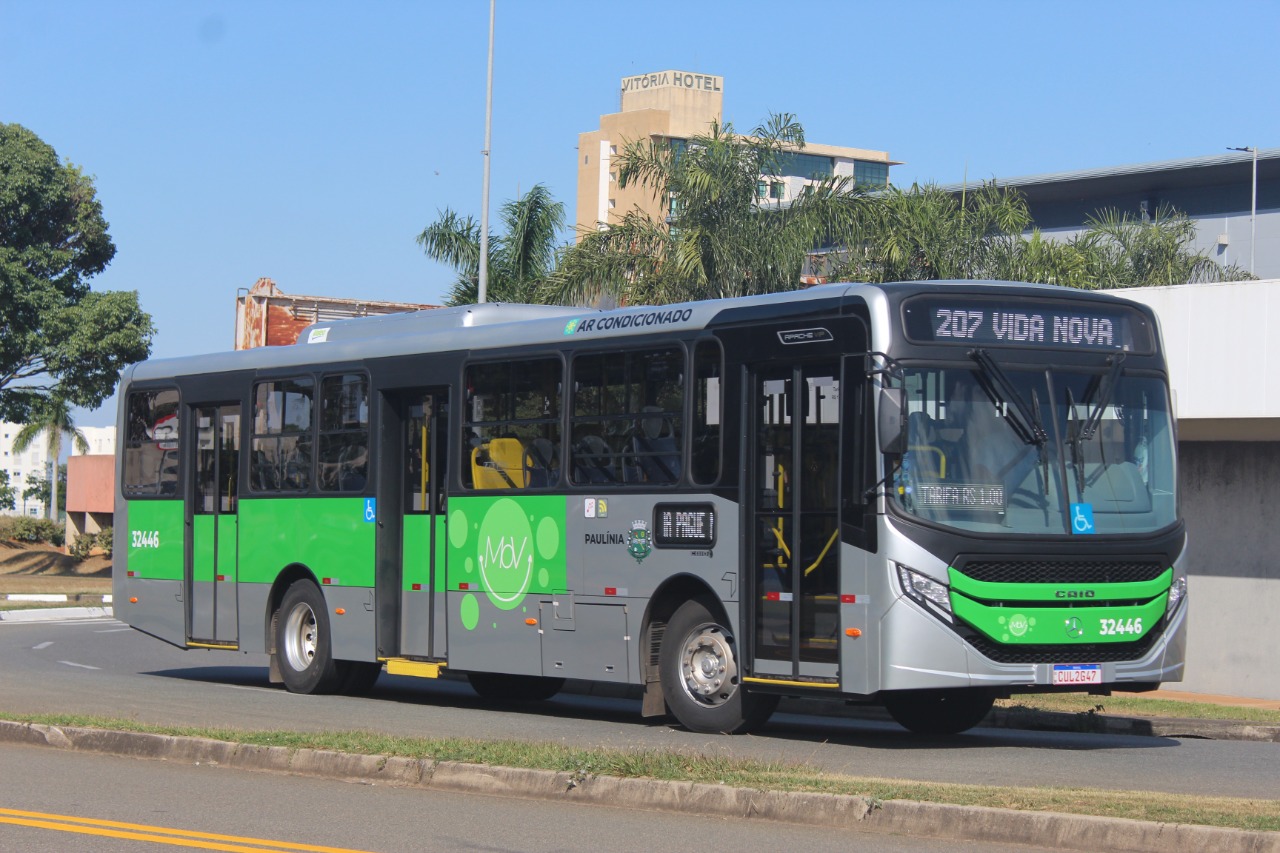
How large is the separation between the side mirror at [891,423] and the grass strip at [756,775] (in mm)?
2393

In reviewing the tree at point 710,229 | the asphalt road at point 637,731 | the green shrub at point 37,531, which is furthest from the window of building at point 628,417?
the green shrub at point 37,531

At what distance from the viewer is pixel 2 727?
13.5 metres

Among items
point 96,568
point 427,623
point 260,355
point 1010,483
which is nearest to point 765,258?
point 260,355

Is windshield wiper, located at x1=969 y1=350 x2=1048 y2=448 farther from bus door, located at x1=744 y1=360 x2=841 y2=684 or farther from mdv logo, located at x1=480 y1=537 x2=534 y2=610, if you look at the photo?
mdv logo, located at x1=480 y1=537 x2=534 y2=610

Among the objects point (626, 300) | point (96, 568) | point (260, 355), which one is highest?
point (626, 300)

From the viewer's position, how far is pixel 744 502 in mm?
13570

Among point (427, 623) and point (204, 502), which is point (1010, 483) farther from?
point (204, 502)

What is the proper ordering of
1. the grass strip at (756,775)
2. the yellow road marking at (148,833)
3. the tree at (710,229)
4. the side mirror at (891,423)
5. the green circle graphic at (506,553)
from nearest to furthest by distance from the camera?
the yellow road marking at (148,833)
the grass strip at (756,775)
the side mirror at (891,423)
the green circle graphic at (506,553)
the tree at (710,229)

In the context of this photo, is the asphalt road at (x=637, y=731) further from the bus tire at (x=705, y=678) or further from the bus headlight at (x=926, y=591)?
the bus headlight at (x=926, y=591)

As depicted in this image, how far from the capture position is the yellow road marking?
8641 mm

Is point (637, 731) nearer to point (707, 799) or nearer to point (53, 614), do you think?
point (707, 799)

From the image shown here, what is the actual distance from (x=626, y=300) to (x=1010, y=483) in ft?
61.0

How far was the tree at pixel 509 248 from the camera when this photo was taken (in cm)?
3738

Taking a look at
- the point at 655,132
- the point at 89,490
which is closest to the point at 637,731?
the point at 89,490
